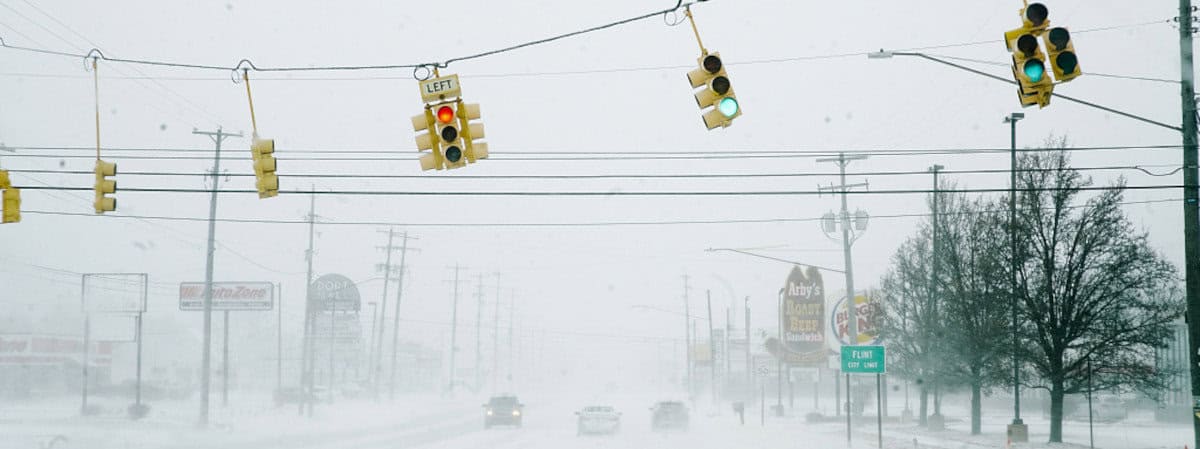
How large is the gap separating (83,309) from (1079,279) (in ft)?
167

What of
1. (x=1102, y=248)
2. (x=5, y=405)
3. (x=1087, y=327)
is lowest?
(x=5, y=405)

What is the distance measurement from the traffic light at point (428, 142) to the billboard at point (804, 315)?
158ft

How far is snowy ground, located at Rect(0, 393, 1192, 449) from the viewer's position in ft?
127

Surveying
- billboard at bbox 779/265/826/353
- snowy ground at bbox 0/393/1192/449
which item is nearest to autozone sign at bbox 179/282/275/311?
snowy ground at bbox 0/393/1192/449

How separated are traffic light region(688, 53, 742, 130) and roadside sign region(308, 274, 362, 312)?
72899mm

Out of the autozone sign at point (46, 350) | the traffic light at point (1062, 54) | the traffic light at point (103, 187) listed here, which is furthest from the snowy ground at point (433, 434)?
the traffic light at point (1062, 54)

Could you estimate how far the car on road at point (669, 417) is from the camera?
5200cm

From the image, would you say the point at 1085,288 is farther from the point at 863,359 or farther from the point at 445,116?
the point at 445,116

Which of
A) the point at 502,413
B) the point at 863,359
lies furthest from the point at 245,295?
the point at 863,359

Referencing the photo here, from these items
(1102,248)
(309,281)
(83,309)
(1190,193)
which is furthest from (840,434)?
(83,309)

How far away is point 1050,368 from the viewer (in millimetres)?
38062

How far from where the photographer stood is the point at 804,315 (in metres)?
63.6

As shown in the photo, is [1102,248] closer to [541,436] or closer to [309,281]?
[541,436]

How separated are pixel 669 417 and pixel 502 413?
752 centimetres
